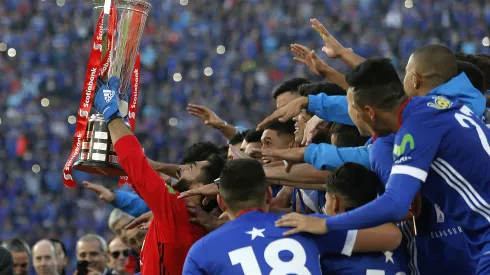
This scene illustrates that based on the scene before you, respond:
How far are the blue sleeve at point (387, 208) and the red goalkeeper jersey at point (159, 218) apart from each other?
111cm

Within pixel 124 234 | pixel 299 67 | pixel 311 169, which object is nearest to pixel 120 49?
pixel 311 169

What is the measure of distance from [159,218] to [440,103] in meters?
1.48

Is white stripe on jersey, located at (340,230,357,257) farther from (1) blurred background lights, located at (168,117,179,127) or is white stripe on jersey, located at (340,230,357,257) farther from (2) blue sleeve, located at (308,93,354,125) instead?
(1) blurred background lights, located at (168,117,179,127)

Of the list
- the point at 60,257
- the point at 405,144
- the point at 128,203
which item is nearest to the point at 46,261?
the point at 60,257

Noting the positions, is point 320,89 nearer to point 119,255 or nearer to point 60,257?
point 60,257

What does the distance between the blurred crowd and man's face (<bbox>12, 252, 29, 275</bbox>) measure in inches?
268

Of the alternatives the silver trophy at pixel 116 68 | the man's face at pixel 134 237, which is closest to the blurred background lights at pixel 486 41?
the man's face at pixel 134 237

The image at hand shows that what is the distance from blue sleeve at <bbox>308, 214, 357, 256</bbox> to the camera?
376 centimetres

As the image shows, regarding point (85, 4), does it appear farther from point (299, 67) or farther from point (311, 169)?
point (311, 169)

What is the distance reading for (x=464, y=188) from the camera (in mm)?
3697

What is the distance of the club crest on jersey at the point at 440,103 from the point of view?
12.2ft

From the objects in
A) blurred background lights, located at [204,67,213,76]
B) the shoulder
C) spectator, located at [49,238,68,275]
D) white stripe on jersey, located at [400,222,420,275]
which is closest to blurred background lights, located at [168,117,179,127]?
blurred background lights, located at [204,67,213,76]

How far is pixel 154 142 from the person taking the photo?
15680mm

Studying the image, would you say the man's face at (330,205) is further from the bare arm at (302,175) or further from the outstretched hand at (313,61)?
the outstretched hand at (313,61)
